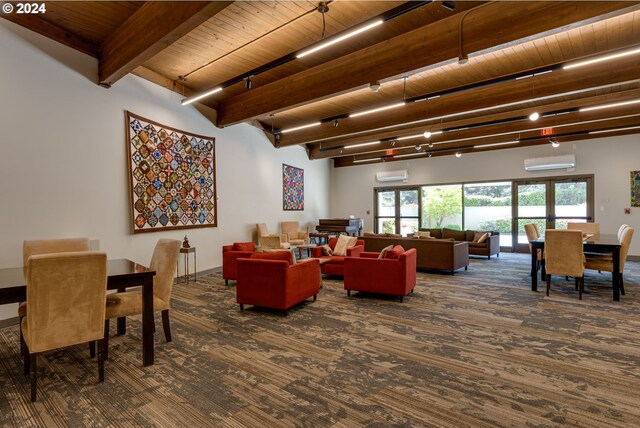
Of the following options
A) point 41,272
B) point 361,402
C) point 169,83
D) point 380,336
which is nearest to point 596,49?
point 380,336

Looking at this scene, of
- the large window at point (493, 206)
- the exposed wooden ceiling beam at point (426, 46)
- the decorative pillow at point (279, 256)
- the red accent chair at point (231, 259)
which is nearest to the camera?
the exposed wooden ceiling beam at point (426, 46)

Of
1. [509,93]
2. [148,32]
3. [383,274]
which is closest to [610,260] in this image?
[509,93]

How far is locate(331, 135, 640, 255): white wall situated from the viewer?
8453 mm

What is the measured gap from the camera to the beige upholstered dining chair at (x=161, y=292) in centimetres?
306

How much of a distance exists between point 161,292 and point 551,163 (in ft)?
33.7

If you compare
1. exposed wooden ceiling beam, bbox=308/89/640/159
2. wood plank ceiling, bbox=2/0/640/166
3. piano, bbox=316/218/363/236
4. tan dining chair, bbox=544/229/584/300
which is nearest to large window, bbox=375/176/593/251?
piano, bbox=316/218/363/236

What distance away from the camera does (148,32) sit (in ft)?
12.3

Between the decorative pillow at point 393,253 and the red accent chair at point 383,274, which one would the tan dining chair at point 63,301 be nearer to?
Answer: the red accent chair at point 383,274

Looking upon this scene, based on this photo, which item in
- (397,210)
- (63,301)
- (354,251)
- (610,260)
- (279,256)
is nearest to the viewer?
(63,301)

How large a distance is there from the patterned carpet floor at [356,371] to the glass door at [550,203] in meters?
5.55

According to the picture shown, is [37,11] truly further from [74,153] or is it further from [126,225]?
[126,225]

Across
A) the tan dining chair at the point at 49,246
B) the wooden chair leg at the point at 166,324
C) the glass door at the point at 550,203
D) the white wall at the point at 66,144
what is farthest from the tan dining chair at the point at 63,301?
the glass door at the point at 550,203

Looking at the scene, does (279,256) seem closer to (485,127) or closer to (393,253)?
(393,253)

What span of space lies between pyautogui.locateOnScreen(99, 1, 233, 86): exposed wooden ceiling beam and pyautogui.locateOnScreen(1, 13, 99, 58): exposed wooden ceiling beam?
0.18 meters
